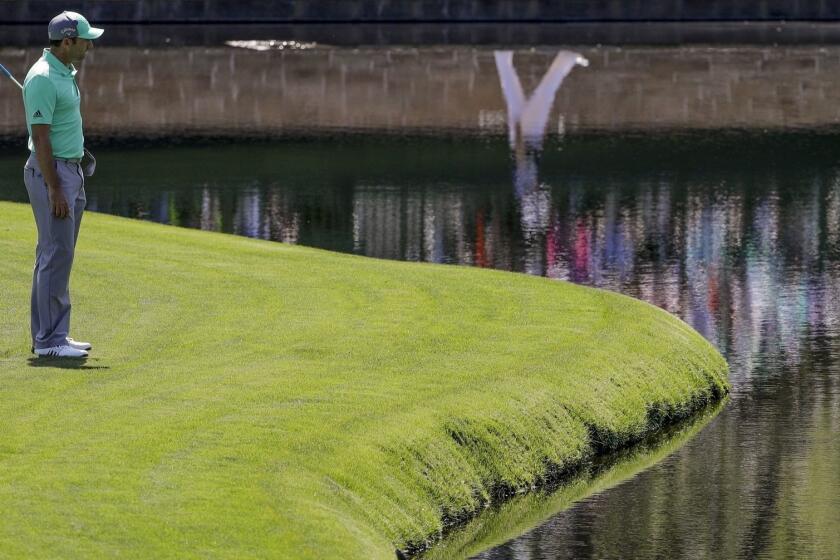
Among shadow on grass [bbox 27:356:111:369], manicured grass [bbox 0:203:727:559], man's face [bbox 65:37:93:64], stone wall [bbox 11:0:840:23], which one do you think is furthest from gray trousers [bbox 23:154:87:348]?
stone wall [bbox 11:0:840:23]

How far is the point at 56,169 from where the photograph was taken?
13.2 m

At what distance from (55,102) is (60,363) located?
1.99m

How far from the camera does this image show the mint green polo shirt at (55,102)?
42.3ft

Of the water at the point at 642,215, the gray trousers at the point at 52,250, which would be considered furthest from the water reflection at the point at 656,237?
the gray trousers at the point at 52,250

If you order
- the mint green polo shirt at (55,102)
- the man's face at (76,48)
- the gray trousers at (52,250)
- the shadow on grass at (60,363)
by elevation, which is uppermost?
the man's face at (76,48)

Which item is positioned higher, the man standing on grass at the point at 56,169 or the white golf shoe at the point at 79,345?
the man standing on grass at the point at 56,169

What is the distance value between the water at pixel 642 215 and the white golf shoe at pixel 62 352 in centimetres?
372

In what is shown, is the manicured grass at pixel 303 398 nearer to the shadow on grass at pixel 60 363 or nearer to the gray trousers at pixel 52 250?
the shadow on grass at pixel 60 363

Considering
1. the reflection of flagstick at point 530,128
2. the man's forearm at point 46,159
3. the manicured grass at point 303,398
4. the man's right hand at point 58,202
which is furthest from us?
the reflection of flagstick at point 530,128

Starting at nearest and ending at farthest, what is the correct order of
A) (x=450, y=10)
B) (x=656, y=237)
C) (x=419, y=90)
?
(x=656, y=237) → (x=419, y=90) → (x=450, y=10)

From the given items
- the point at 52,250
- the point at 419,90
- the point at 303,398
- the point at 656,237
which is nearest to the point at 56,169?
the point at 52,250

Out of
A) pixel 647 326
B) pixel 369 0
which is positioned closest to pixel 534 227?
pixel 647 326

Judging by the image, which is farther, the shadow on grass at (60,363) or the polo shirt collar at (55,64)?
the shadow on grass at (60,363)

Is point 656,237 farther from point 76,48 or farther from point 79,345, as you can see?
point 76,48
